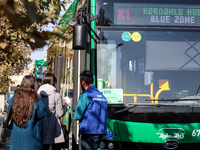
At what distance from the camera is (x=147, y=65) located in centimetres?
504

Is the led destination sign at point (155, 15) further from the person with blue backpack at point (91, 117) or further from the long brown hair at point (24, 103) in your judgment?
the long brown hair at point (24, 103)

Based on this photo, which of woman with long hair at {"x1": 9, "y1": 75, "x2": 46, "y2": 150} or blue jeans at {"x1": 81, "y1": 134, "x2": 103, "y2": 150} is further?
blue jeans at {"x1": 81, "y1": 134, "x2": 103, "y2": 150}

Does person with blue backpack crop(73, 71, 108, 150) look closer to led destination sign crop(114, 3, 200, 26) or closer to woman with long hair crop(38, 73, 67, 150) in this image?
woman with long hair crop(38, 73, 67, 150)

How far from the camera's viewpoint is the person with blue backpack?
4.17 meters

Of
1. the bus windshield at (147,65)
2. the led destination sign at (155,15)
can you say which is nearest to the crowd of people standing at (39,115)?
the bus windshield at (147,65)

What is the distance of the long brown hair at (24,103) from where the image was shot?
12.9 feet

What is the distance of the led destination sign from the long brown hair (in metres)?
1.88

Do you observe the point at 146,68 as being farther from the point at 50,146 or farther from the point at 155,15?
the point at 50,146

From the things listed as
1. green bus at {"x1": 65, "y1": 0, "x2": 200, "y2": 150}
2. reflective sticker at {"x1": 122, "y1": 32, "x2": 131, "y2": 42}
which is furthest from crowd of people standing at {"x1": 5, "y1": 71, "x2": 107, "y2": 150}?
reflective sticker at {"x1": 122, "y1": 32, "x2": 131, "y2": 42}

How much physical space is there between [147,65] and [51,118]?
1.72 metres

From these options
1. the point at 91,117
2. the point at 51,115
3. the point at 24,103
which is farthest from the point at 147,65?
the point at 24,103

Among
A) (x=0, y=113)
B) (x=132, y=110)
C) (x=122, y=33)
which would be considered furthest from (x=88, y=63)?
(x=0, y=113)

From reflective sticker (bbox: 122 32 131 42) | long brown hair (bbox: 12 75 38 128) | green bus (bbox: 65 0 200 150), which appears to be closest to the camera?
long brown hair (bbox: 12 75 38 128)

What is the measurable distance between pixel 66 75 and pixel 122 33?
1.98 meters
